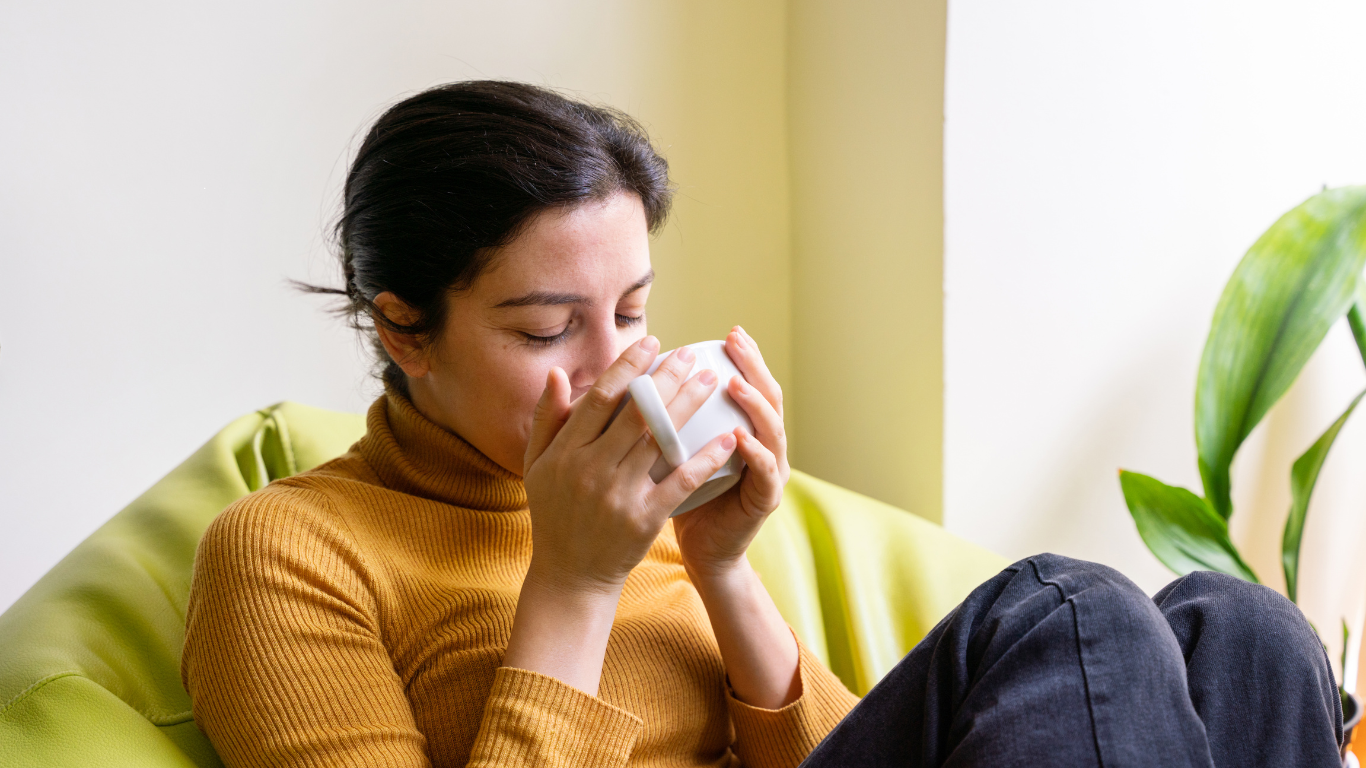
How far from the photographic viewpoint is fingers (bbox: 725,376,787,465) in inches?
28.8

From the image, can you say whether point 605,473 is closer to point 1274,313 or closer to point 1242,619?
point 1242,619

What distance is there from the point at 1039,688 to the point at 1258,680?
0.63 ft

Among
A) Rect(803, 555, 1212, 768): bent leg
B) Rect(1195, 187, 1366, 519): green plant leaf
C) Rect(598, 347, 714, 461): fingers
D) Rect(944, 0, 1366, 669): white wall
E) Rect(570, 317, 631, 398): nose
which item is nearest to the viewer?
Rect(803, 555, 1212, 768): bent leg

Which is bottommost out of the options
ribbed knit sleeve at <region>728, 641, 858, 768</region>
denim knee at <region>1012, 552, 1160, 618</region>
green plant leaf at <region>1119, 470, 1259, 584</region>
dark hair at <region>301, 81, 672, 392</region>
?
green plant leaf at <region>1119, 470, 1259, 584</region>

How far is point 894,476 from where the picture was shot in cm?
157

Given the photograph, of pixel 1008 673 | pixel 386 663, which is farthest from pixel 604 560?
pixel 1008 673

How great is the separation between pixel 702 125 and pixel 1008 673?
120 centimetres

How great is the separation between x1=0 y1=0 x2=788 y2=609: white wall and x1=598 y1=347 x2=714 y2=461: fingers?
0.76 metres

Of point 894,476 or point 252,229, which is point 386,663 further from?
point 894,476

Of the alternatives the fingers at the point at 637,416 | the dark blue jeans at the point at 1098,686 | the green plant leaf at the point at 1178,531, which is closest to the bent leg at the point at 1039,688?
the dark blue jeans at the point at 1098,686

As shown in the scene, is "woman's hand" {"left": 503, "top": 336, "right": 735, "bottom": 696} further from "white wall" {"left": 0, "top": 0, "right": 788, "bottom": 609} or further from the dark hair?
"white wall" {"left": 0, "top": 0, "right": 788, "bottom": 609}

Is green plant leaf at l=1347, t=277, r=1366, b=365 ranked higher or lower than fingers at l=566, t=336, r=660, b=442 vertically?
lower

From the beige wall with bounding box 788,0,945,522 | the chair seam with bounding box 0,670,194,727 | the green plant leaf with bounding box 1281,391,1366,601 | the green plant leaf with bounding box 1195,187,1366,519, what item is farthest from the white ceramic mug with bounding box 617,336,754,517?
the green plant leaf with bounding box 1281,391,1366,601

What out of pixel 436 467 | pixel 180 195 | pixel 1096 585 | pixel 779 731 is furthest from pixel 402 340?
pixel 180 195
